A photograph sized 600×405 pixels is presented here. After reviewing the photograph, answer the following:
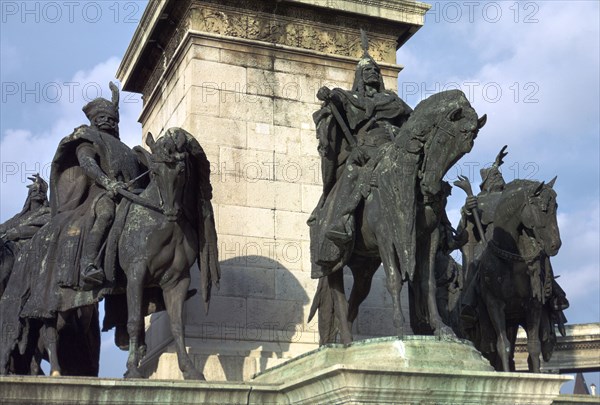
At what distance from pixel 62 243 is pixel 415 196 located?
4249 millimetres

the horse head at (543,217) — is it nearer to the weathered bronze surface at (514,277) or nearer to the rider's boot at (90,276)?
the weathered bronze surface at (514,277)

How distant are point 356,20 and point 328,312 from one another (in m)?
5.27

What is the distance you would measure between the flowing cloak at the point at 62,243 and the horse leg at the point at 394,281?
340 cm

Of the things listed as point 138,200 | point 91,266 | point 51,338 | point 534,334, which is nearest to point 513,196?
point 534,334

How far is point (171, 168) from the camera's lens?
11508mm

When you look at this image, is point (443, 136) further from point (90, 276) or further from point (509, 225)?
point (90, 276)

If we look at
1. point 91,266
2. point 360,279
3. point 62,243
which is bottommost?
point 360,279

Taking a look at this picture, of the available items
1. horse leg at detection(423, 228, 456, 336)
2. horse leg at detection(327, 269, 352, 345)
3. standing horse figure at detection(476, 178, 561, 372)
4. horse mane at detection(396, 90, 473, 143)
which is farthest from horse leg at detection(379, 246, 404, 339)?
standing horse figure at detection(476, 178, 561, 372)

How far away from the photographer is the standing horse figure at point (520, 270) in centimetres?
1347

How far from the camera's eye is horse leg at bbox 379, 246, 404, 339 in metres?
10.4

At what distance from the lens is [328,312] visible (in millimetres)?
11859

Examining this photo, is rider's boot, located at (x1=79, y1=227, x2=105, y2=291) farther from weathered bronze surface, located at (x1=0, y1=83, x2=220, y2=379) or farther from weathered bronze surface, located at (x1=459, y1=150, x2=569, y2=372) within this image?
weathered bronze surface, located at (x1=459, y1=150, x2=569, y2=372)

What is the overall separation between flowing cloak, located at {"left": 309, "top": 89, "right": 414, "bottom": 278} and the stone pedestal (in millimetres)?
2274

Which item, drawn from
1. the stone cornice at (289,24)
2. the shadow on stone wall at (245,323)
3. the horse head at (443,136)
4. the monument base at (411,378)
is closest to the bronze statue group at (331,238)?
the horse head at (443,136)
